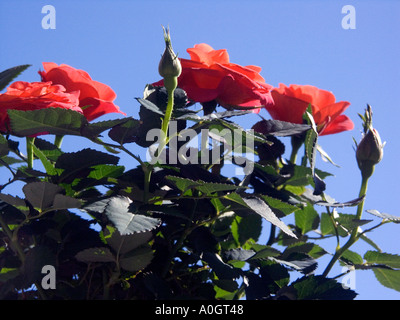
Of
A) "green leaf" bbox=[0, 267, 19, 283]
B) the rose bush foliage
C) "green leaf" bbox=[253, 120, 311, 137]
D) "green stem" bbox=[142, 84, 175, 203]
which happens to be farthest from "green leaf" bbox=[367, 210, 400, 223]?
"green leaf" bbox=[0, 267, 19, 283]

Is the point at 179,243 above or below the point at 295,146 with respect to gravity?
below

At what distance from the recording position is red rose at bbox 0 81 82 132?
1.69 feet

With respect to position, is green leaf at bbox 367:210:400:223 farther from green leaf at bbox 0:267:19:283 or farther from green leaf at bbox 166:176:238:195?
green leaf at bbox 0:267:19:283

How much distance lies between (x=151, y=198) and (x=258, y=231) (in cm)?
17

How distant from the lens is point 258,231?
2.05 feet

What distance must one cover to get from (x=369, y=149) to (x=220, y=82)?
16cm

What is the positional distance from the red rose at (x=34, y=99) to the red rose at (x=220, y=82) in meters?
0.10

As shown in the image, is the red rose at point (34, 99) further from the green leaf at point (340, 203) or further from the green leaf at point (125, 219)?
the green leaf at point (340, 203)

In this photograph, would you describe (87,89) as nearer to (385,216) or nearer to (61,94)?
(61,94)

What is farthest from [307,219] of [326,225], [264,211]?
[264,211]

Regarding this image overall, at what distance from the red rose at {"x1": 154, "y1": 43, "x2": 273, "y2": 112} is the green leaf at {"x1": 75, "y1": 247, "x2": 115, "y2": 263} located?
178mm

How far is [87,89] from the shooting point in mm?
587

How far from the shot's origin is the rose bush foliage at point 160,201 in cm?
47

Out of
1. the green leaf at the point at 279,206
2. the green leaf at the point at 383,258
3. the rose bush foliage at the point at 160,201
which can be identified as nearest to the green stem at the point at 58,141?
the rose bush foliage at the point at 160,201
